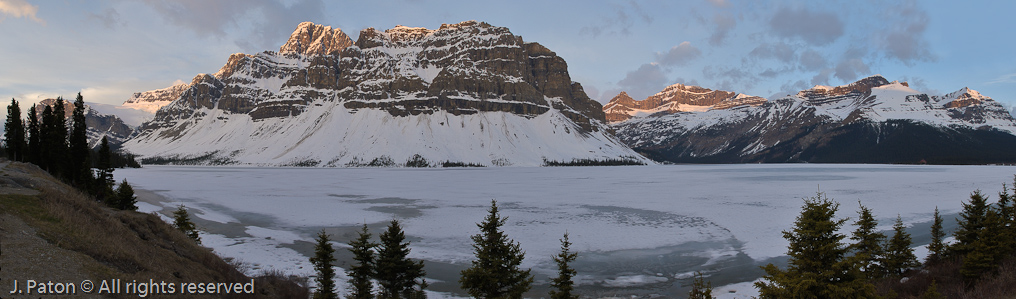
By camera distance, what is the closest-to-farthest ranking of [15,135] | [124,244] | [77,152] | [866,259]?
[124,244] < [866,259] < [77,152] < [15,135]

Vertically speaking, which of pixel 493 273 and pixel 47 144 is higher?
pixel 47 144

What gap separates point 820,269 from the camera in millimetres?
11555

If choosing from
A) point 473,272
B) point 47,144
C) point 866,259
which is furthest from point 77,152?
point 866,259

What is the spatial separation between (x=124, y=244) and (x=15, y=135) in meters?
75.0

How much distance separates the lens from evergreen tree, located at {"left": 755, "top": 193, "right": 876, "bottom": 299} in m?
11.2

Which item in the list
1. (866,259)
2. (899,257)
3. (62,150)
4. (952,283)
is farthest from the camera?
(62,150)

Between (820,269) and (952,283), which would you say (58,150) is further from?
(952,283)

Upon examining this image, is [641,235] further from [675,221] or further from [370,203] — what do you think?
[370,203]

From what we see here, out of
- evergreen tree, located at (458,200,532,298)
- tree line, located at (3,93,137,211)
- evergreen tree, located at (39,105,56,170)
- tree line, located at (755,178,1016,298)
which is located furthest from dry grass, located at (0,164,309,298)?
evergreen tree, located at (39,105,56,170)

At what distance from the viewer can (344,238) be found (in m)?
32.1

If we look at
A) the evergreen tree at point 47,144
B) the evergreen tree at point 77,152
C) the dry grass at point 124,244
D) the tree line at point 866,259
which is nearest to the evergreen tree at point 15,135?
the evergreen tree at point 47,144

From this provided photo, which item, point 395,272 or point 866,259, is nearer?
point 395,272

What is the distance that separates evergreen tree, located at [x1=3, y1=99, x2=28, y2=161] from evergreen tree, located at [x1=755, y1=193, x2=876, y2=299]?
86166mm

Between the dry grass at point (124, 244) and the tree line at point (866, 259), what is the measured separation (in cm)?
1509
